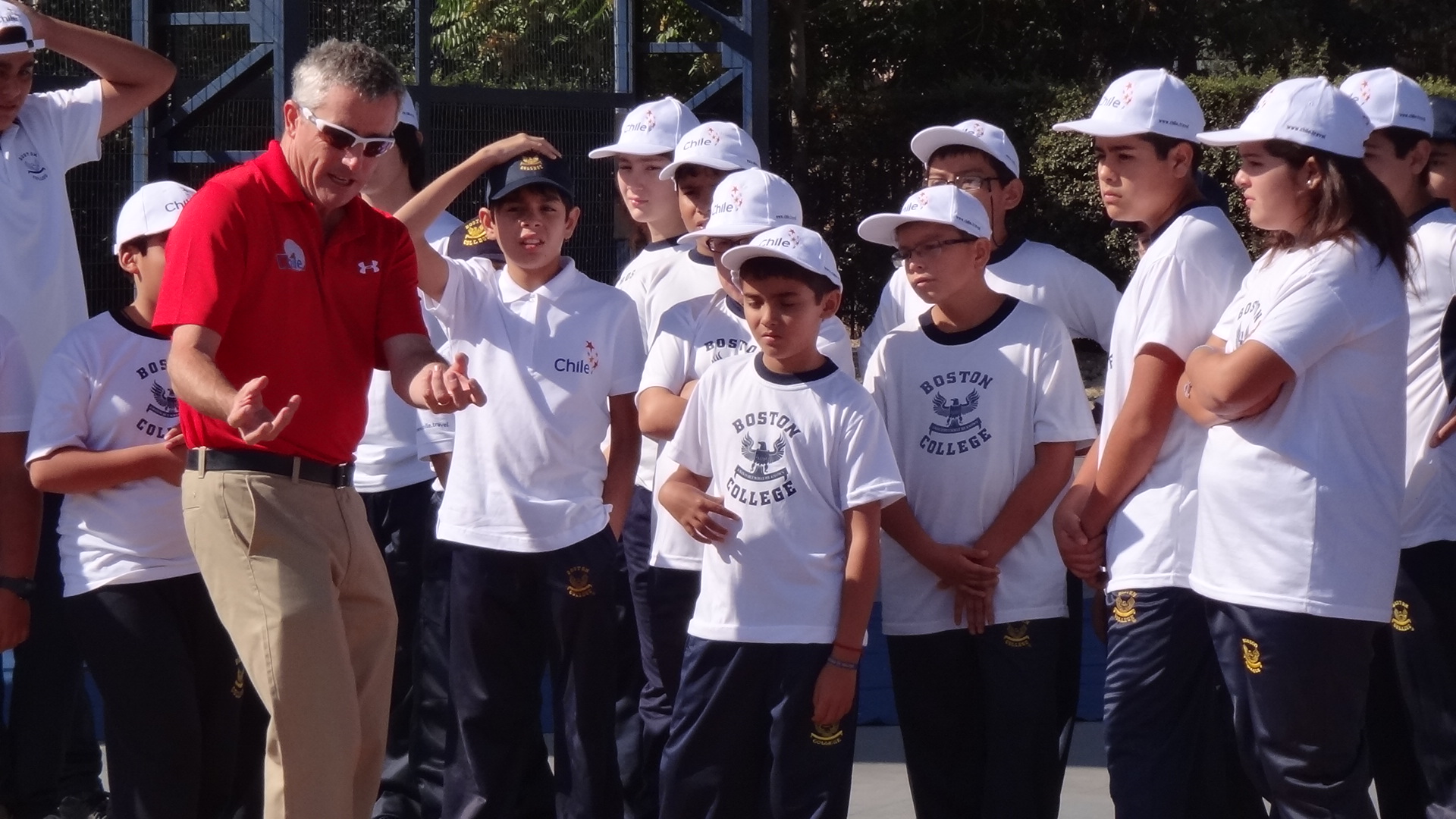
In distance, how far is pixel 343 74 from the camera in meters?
3.58

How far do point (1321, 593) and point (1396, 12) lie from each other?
17.8 m

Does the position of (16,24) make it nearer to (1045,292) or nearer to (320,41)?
(1045,292)

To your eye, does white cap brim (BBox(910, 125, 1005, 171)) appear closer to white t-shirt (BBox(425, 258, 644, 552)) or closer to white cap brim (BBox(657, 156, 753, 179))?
white cap brim (BBox(657, 156, 753, 179))

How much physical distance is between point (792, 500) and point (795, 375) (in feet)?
1.00

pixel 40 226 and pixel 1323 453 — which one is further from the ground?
pixel 40 226

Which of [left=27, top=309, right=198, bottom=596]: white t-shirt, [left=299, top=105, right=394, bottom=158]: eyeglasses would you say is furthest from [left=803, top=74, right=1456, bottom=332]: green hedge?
[left=299, top=105, right=394, bottom=158]: eyeglasses

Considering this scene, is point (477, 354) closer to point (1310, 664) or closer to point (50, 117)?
point (50, 117)

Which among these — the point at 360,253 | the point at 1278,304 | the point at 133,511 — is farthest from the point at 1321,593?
the point at 133,511

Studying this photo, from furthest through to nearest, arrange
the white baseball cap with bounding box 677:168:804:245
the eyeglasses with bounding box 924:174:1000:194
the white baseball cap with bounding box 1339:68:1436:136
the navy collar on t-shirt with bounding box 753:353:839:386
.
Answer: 1. the eyeglasses with bounding box 924:174:1000:194
2. the white baseball cap with bounding box 677:168:804:245
3. the white baseball cap with bounding box 1339:68:1436:136
4. the navy collar on t-shirt with bounding box 753:353:839:386

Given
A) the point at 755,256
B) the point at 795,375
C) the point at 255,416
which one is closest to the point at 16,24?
the point at 255,416

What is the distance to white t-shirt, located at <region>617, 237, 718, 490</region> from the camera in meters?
4.81

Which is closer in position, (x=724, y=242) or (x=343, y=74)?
(x=343, y=74)

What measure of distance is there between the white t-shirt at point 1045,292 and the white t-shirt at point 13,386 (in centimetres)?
213

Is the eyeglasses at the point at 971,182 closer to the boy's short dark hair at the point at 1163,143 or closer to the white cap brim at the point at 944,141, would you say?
the white cap brim at the point at 944,141
